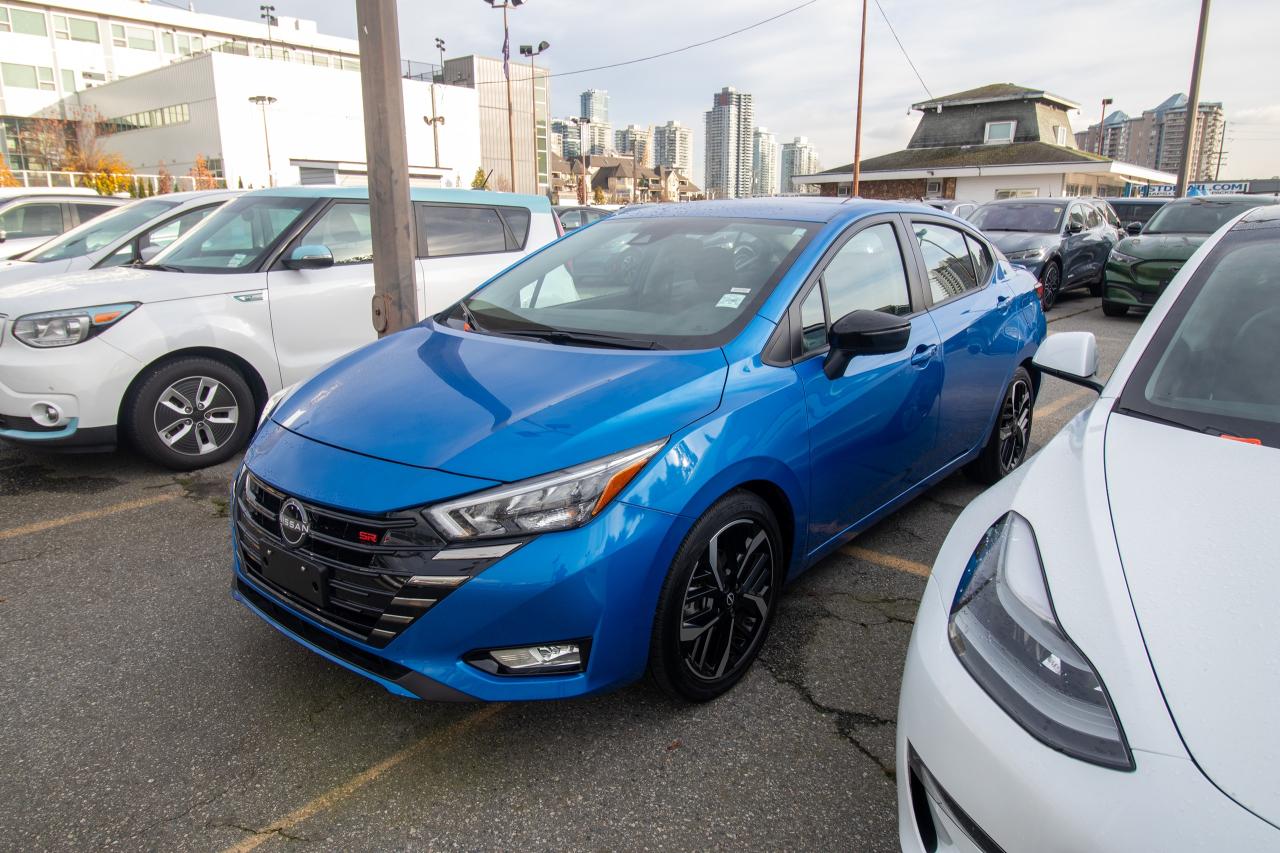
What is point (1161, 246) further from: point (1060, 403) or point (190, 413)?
point (190, 413)

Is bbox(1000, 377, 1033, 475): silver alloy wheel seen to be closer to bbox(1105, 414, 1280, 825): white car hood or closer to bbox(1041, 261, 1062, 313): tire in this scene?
bbox(1105, 414, 1280, 825): white car hood

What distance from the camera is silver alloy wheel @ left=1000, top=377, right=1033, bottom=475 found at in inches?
174

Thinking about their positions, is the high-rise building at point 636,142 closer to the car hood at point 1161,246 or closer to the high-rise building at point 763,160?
the high-rise building at point 763,160

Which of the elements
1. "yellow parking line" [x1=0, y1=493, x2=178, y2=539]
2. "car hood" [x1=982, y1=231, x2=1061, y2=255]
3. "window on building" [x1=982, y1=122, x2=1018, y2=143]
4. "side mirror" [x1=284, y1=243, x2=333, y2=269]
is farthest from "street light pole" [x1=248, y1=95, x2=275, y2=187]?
"yellow parking line" [x1=0, y1=493, x2=178, y2=539]

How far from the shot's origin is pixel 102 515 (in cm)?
416

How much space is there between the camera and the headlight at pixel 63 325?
14.4 feet

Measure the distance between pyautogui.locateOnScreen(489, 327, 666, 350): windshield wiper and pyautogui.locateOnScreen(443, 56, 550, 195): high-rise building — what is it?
72793mm

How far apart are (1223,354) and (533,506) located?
1.92 metres

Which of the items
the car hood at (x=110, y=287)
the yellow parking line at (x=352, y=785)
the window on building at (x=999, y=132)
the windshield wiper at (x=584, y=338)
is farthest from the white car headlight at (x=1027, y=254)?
the window on building at (x=999, y=132)

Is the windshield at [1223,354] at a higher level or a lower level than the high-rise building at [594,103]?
lower

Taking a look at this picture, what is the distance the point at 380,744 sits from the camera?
241cm

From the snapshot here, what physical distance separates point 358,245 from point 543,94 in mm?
81839

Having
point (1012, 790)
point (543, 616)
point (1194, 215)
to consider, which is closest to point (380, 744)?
point (543, 616)

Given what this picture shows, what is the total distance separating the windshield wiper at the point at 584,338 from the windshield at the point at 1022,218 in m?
11.0
